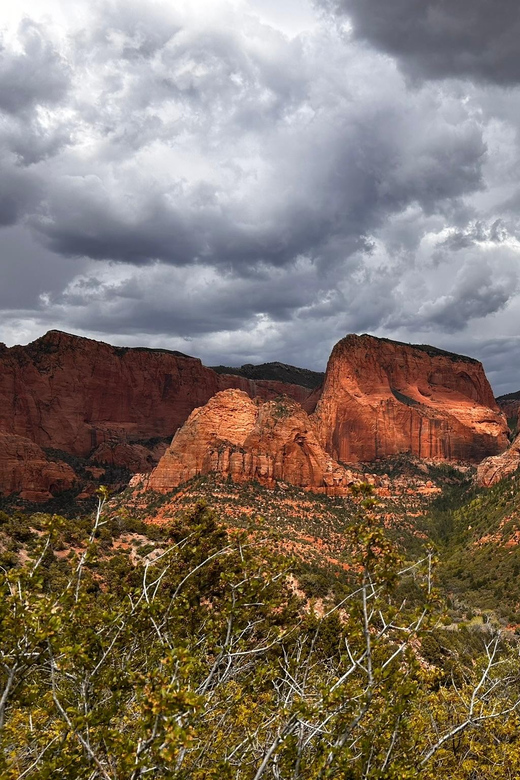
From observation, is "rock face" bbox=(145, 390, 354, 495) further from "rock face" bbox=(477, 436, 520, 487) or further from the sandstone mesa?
"rock face" bbox=(477, 436, 520, 487)

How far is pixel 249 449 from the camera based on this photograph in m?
68.9

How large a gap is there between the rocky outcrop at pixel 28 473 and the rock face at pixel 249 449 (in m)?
32.0

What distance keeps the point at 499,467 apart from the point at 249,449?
46096mm

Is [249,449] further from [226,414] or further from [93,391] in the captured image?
[93,391]

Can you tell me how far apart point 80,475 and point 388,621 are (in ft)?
358

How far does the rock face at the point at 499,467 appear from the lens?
3072 inches

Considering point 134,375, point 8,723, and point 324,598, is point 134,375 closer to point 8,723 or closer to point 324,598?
point 324,598

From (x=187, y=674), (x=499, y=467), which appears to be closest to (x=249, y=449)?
(x=499, y=467)

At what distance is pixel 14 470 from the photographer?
8738 cm

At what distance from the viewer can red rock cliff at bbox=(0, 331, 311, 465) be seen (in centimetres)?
11738

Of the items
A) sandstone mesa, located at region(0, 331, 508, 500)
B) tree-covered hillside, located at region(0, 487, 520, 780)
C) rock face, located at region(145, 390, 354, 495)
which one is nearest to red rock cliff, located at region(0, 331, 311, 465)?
sandstone mesa, located at region(0, 331, 508, 500)

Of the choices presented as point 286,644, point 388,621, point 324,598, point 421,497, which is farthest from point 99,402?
point 388,621

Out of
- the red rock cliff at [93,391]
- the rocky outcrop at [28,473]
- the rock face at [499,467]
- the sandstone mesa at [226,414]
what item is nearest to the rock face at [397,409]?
the sandstone mesa at [226,414]

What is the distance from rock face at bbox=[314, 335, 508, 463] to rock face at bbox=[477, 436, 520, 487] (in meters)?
29.4
